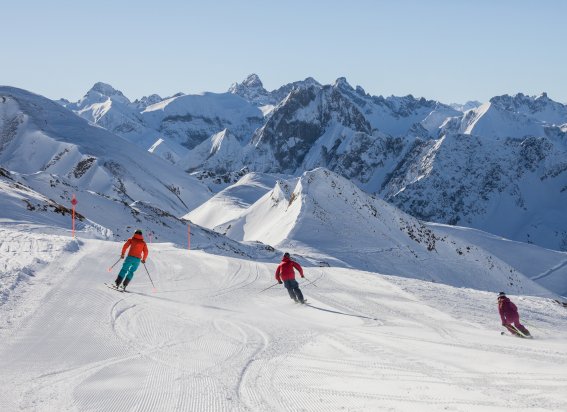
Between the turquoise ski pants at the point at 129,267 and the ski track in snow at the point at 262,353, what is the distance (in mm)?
470

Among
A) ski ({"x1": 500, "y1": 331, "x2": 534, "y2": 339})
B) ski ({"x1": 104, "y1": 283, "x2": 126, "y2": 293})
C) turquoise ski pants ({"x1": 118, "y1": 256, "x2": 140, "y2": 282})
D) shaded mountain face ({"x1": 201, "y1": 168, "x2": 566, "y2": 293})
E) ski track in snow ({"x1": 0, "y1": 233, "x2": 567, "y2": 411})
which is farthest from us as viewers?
shaded mountain face ({"x1": 201, "y1": 168, "x2": 566, "y2": 293})

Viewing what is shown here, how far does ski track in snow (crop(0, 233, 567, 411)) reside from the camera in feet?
25.3

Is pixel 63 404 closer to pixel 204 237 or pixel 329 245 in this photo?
pixel 204 237

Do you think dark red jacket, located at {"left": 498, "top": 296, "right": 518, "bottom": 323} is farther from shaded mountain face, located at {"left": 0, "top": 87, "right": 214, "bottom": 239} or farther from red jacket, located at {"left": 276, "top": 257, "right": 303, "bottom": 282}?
shaded mountain face, located at {"left": 0, "top": 87, "right": 214, "bottom": 239}

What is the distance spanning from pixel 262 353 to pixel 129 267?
7.96m

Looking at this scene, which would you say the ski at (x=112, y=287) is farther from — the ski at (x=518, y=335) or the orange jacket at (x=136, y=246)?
the ski at (x=518, y=335)

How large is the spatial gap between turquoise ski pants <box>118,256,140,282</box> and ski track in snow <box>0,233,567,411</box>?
18.5 inches

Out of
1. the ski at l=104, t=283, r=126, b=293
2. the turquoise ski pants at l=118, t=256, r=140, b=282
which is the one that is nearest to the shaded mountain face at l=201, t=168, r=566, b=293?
the turquoise ski pants at l=118, t=256, r=140, b=282

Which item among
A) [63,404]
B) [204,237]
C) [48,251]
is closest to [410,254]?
[204,237]

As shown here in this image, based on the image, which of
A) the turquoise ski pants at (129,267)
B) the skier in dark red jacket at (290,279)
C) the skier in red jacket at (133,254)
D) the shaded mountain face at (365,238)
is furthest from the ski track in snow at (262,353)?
the shaded mountain face at (365,238)

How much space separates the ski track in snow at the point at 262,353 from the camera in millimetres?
7699

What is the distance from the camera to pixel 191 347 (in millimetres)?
10711

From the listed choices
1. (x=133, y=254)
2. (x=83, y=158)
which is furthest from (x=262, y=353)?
(x=83, y=158)

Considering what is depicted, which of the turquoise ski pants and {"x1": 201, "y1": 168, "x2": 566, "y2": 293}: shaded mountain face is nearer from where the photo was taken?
the turquoise ski pants
